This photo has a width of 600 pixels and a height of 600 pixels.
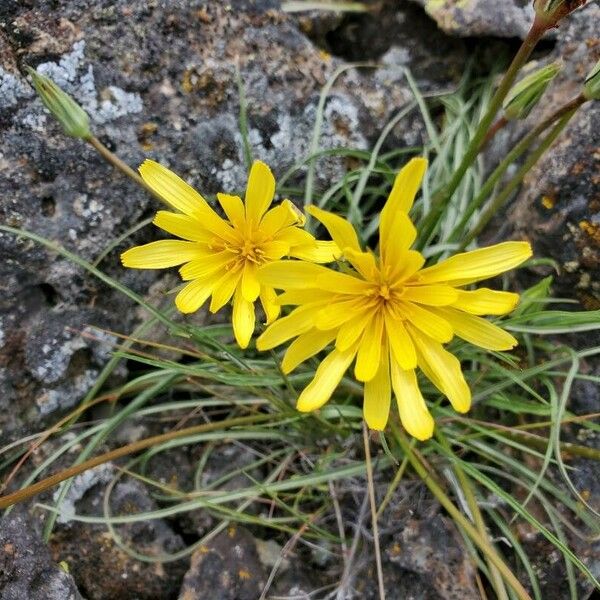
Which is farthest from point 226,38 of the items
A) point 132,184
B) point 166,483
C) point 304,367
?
point 166,483

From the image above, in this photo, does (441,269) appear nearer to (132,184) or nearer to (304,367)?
(304,367)

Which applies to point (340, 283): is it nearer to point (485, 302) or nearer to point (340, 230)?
point (340, 230)

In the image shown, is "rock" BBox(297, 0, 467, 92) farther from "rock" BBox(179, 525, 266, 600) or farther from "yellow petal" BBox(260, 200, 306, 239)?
"rock" BBox(179, 525, 266, 600)

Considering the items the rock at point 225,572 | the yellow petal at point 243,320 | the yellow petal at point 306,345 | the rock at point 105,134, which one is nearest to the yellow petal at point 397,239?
the yellow petal at point 306,345

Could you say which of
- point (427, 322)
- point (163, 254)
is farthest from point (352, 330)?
point (163, 254)

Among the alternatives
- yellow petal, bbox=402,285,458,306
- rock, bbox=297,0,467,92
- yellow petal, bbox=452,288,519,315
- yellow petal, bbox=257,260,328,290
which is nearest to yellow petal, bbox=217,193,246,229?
yellow petal, bbox=257,260,328,290

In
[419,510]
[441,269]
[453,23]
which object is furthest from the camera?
[453,23]

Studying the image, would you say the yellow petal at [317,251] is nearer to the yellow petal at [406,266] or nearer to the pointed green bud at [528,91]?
the yellow petal at [406,266]
